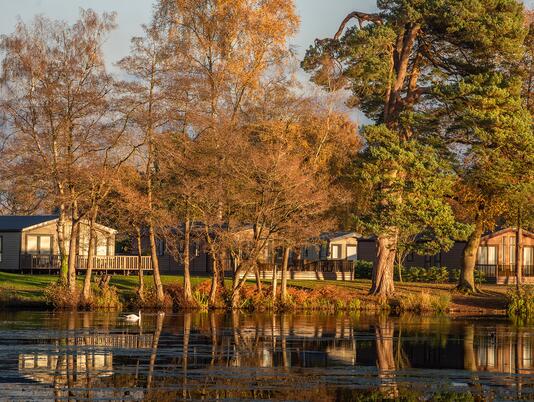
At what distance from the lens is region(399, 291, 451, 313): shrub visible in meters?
56.9

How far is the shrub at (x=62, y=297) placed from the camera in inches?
2064

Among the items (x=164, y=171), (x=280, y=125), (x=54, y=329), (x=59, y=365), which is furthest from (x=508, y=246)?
(x=59, y=365)

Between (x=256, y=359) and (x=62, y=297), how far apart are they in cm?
2263

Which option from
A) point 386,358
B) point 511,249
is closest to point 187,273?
point 386,358

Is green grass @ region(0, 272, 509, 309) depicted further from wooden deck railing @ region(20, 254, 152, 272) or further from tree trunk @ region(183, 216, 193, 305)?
wooden deck railing @ region(20, 254, 152, 272)

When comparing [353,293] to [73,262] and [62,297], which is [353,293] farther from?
[62,297]

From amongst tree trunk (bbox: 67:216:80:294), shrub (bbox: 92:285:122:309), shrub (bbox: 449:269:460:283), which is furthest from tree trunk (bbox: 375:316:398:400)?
shrub (bbox: 449:269:460:283)

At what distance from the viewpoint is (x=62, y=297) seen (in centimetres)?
5244

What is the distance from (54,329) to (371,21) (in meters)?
27.5

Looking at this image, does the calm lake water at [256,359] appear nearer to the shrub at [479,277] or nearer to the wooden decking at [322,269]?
the wooden decking at [322,269]

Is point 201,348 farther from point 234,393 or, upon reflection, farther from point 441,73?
point 441,73

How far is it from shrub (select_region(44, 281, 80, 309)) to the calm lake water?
393 cm

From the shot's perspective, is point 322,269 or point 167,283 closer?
point 167,283

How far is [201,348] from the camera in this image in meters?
34.7
